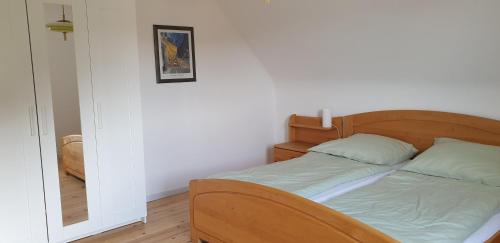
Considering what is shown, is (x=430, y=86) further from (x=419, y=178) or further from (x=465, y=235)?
(x=465, y=235)

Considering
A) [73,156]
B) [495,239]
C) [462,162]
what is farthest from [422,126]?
[73,156]

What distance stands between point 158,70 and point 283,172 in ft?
5.24

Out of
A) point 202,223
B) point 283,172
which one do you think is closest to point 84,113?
point 202,223

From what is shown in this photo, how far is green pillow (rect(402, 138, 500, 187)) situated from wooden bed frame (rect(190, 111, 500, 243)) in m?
0.28

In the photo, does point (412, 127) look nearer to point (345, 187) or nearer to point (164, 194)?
point (345, 187)

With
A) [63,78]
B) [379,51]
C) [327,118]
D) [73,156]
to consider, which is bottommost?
[73,156]

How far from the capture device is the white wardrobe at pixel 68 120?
2.49 metres

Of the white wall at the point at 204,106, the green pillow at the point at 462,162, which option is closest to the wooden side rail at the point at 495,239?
the green pillow at the point at 462,162

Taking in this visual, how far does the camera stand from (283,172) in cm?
284

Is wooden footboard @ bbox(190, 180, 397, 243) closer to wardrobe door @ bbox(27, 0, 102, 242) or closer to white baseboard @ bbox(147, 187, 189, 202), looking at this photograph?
wardrobe door @ bbox(27, 0, 102, 242)

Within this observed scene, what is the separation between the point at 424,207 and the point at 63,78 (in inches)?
98.0

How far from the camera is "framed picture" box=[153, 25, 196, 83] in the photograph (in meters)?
3.59

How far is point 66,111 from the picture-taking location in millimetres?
2730

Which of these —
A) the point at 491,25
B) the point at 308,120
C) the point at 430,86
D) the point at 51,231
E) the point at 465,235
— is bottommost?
the point at 51,231
